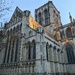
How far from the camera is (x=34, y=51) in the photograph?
2039cm

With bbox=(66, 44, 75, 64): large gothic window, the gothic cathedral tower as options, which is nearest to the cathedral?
bbox=(66, 44, 75, 64): large gothic window

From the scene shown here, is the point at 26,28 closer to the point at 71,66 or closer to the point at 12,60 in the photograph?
the point at 12,60

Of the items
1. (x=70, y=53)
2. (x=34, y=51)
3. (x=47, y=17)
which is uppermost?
(x=47, y=17)

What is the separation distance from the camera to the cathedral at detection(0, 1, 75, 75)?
1855cm

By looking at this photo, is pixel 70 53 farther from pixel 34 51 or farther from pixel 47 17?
pixel 47 17

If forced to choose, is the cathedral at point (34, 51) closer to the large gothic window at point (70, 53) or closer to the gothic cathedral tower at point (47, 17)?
the large gothic window at point (70, 53)

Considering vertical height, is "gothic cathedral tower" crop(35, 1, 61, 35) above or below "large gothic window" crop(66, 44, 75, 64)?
above

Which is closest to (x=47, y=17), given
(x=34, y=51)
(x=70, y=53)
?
(x=70, y=53)

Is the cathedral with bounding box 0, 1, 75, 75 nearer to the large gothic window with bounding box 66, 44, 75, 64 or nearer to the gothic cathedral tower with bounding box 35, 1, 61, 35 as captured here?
the large gothic window with bounding box 66, 44, 75, 64

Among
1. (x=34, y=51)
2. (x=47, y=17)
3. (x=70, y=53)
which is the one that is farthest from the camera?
(x=47, y=17)

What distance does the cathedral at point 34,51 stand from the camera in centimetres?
1855

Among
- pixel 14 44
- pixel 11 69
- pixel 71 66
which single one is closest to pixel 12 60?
pixel 11 69

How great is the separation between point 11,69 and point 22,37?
668 cm

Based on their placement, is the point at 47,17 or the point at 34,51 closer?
the point at 34,51
